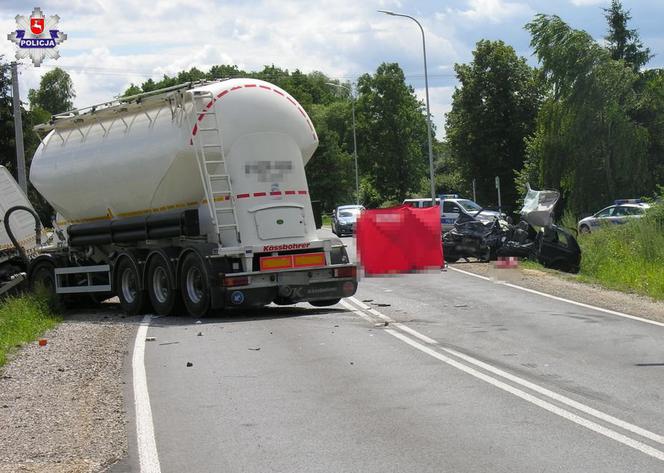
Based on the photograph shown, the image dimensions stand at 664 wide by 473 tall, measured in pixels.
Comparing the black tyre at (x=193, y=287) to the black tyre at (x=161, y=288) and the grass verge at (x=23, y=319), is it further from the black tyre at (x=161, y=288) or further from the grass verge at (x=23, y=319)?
the grass verge at (x=23, y=319)

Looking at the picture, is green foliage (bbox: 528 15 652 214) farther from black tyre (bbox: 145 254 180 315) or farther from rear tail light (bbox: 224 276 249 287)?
rear tail light (bbox: 224 276 249 287)

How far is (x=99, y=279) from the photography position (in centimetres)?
2148

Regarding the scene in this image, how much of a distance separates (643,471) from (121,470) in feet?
11.9

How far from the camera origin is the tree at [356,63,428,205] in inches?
3492

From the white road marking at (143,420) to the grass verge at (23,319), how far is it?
215cm

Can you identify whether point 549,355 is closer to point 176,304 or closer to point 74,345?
point 74,345

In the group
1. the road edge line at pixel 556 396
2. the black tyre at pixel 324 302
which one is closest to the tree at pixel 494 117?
the black tyre at pixel 324 302

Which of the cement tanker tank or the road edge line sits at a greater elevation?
the cement tanker tank

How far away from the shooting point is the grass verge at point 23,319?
53.6 feet

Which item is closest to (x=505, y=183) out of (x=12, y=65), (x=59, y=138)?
(x=12, y=65)

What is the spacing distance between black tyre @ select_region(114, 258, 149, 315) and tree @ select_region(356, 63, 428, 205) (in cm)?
6852

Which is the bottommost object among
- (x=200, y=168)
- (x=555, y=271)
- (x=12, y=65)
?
(x=555, y=271)

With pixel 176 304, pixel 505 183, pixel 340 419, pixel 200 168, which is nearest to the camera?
pixel 340 419

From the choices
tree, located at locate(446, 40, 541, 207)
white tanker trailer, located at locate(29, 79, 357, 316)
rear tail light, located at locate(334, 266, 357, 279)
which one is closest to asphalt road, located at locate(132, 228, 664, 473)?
white tanker trailer, located at locate(29, 79, 357, 316)
